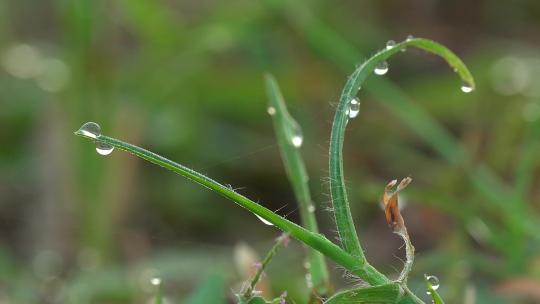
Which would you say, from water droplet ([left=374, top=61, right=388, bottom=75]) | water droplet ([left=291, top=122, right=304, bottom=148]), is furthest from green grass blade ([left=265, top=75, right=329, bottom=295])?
water droplet ([left=374, top=61, right=388, bottom=75])

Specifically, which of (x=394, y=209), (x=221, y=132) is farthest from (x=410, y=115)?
(x=394, y=209)

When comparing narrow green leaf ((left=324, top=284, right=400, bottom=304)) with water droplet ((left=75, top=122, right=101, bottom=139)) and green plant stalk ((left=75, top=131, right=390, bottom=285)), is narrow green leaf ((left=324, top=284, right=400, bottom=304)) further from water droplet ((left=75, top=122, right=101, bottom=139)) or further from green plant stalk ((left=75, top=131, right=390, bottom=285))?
water droplet ((left=75, top=122, right=101, bottom=139))

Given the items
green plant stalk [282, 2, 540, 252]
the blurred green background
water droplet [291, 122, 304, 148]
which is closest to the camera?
water droplet [291, 122, 304, 148]

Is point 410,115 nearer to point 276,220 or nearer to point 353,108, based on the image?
point 353,108

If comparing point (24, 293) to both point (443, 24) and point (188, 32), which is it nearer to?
point (188, 32)

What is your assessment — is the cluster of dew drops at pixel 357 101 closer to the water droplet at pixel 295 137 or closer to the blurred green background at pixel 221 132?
the water droplet at pixel 295 137

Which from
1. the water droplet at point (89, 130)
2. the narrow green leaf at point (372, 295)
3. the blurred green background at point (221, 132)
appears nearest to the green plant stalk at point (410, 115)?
the blurred green background at point (221, 132)
